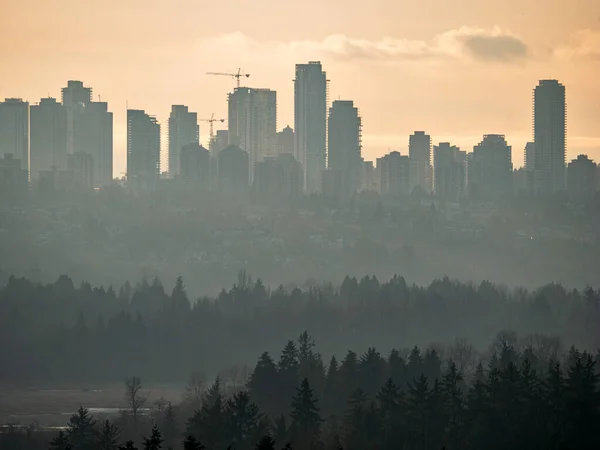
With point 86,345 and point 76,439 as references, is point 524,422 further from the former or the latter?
point 86,345

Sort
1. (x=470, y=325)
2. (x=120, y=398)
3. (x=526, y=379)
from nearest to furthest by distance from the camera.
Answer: (x=526, y=379) < (x=120, y=398) < (x=470, y=325)

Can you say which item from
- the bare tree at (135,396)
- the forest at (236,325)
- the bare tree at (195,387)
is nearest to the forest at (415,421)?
the bare tree at (135,396)

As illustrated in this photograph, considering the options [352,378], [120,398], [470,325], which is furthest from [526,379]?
[470,325]

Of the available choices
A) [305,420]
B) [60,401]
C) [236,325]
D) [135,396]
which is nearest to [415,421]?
[305,420]

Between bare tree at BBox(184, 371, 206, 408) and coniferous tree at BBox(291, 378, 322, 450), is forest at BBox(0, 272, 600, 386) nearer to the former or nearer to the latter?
bare tree at BBox(184, 371, 206, 408)

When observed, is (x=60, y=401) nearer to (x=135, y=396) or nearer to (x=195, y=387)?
(x=135, y=396)

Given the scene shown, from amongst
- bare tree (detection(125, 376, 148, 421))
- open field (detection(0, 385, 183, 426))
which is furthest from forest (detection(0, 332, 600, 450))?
open field (detection(0, 385, 183, 426))
